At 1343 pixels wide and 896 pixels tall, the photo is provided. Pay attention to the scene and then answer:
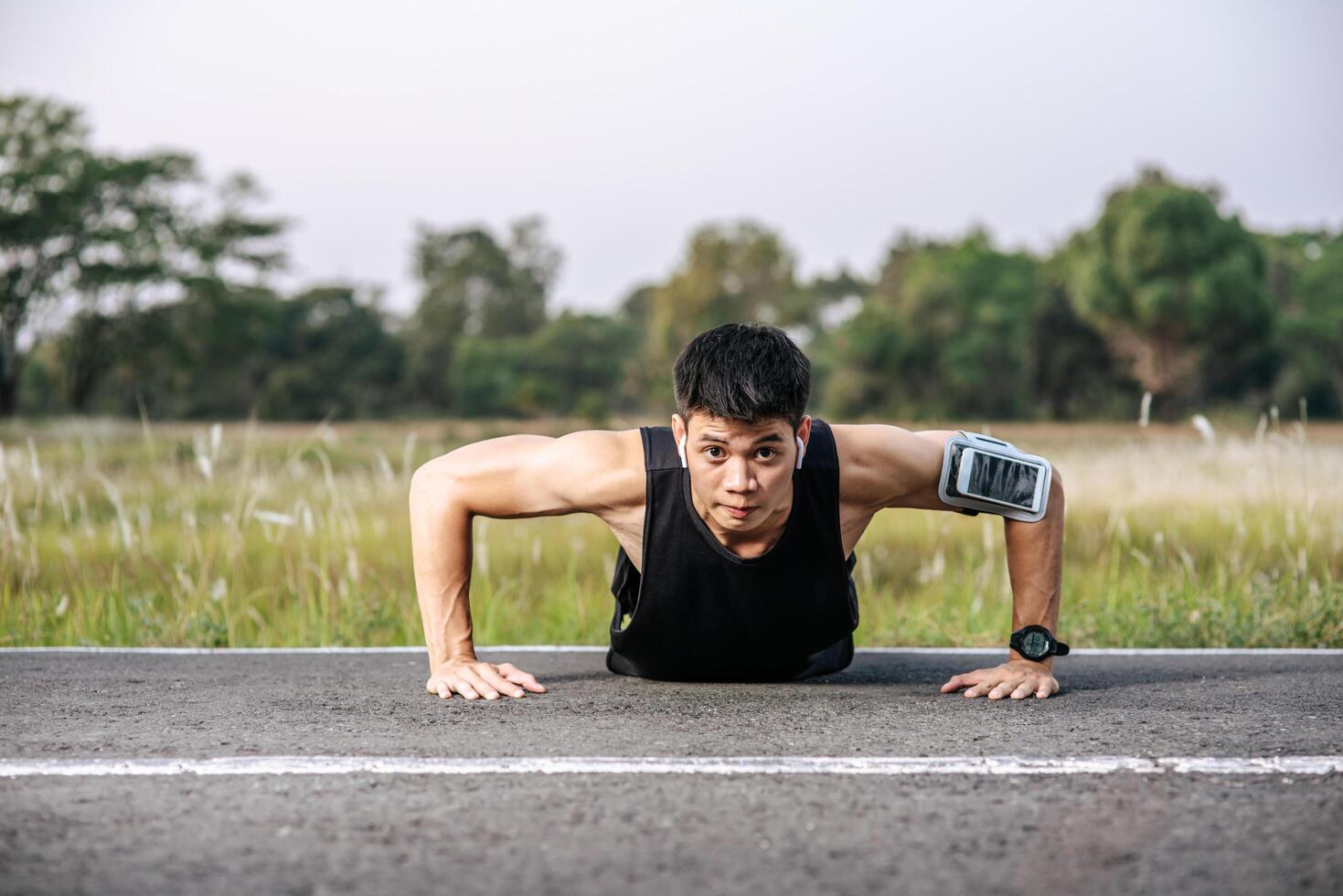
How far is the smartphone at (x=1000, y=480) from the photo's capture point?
385 centimetres

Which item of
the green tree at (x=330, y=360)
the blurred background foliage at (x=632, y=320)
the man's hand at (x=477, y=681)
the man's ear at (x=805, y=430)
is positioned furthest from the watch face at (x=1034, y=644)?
the green tree at (x=330, y=360)

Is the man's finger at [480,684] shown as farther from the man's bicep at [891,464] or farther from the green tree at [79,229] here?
the green tree at [79,229]

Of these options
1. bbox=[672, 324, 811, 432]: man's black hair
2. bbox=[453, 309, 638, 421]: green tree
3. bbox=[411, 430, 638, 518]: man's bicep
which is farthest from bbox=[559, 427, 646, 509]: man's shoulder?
bbox=[453, 309, 638, 421]: green tree

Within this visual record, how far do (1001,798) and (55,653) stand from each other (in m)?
3.65

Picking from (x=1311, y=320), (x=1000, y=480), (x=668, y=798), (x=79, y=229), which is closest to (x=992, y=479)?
(x=1000, y=480)

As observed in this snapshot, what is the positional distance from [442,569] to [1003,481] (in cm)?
168

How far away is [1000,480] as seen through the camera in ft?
12.8

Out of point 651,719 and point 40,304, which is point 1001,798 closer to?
point 651,719

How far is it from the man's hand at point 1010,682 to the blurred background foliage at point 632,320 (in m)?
26.2

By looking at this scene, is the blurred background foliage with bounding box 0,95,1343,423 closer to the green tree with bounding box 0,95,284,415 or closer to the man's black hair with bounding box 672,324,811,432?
the green tree with bounding box 0,95,284,415

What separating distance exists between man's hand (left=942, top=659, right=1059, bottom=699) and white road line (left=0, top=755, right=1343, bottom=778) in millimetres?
837

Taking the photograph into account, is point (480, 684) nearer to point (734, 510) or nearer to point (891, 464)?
point (734, 510)

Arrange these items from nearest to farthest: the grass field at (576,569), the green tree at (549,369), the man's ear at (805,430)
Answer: the man's ear at (805,430) → the grass field at (576,569) → the green tree at (549,369)

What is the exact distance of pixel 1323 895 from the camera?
6.79 feet
